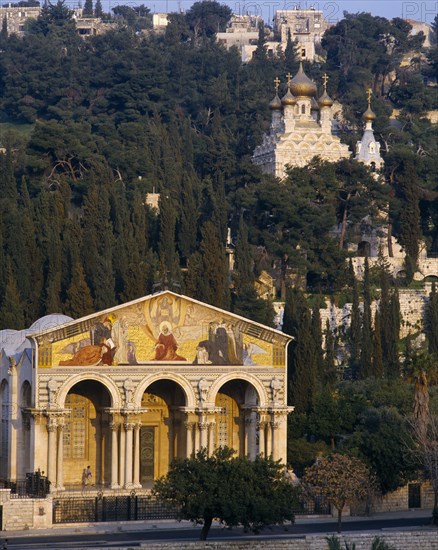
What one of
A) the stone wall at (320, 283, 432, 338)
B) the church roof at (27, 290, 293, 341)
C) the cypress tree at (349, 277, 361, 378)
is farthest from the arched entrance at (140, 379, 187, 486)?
the stone wall at (320, 283, 432, 338)

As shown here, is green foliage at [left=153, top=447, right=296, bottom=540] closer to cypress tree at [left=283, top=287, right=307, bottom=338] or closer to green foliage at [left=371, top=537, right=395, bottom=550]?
green foliage at [left=371, top=537, right=395, bottom=550]

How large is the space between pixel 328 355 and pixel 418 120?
209 ft

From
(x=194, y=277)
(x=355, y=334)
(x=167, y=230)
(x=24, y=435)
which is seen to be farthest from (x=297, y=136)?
(x=24, y=435)

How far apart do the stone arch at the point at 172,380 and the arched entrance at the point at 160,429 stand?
1.88 meters

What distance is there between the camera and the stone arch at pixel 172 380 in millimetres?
68562

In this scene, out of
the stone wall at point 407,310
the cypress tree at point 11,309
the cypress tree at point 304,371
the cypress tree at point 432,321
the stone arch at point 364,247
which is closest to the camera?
the cypress tree at point 304,371

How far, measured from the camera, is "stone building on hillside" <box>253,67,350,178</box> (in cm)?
11438

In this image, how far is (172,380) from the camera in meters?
69.2

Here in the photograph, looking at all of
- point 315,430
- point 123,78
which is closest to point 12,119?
point 123,78

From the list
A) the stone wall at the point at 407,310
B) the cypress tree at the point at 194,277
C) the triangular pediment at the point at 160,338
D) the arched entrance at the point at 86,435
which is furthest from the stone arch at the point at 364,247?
the arched entrance at the point at 86,435

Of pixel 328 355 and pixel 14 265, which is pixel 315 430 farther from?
pixel 14 265

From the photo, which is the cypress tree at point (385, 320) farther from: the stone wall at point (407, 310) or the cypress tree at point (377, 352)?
the stone wall at point (407, 310)

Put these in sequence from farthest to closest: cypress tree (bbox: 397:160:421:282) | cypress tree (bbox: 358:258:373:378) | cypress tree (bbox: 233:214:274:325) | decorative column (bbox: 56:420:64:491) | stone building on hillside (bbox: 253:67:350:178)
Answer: stone building on hillside (bbox: 253:67:350:178)
cypress tree (bbox: 397:160:421:282)
cypress tree (bbox: 233:214:274:325)
cypress tree (bbox: 358:258:373:378)
decorative column (bbox: 56:420:64:491)

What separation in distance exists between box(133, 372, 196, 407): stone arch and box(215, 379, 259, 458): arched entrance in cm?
229
